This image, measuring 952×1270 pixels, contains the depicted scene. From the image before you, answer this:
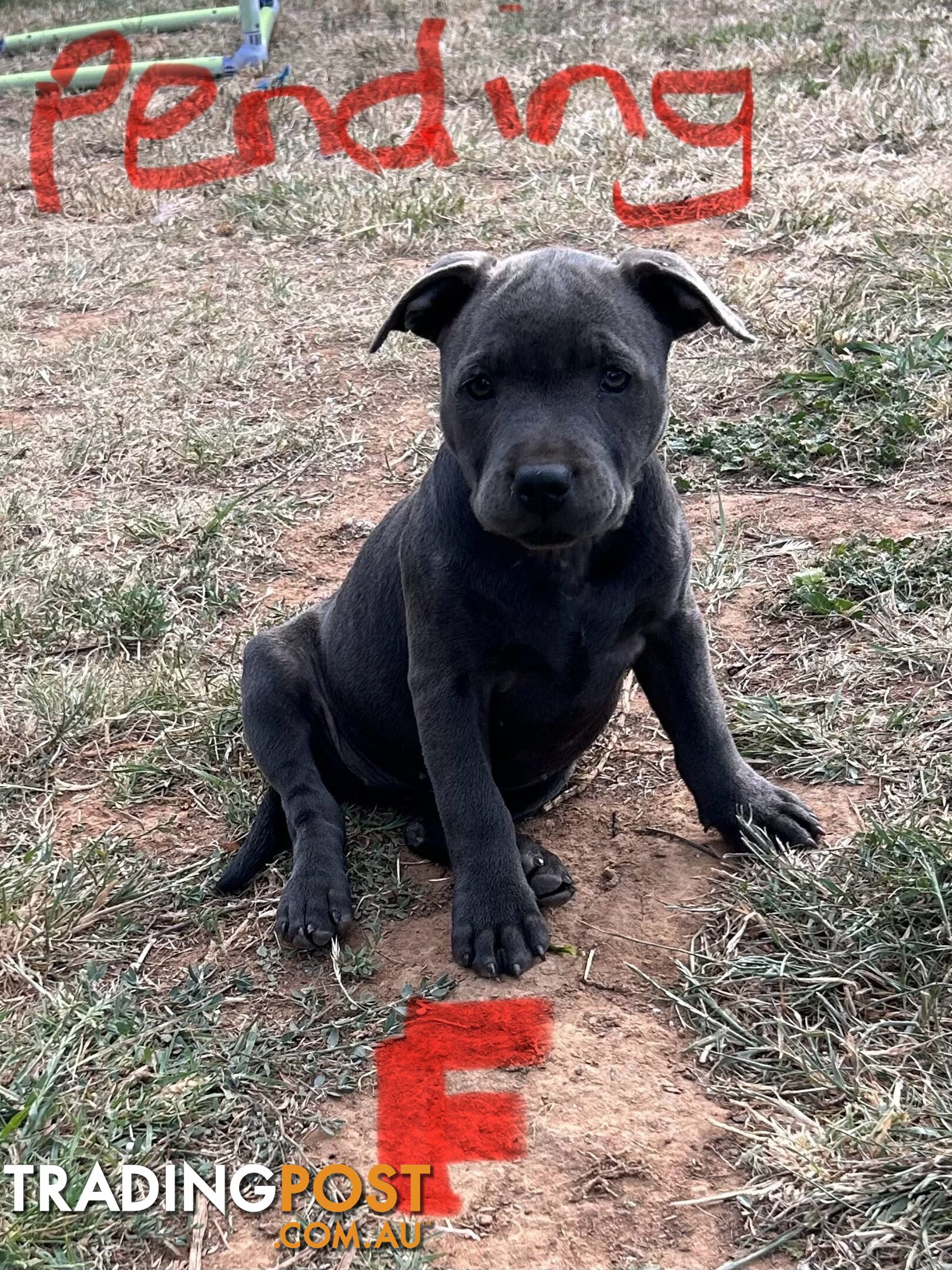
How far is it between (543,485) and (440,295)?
79 cm

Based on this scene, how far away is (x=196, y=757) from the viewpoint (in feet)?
15.7

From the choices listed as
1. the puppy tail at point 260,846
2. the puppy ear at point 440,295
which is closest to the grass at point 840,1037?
the puppy tail at point 260,846

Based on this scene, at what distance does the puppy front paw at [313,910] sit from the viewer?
378cm

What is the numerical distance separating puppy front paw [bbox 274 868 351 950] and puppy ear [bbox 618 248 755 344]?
176 cm

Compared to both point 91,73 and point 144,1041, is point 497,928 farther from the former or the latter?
point 91,73

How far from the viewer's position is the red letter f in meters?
3.08

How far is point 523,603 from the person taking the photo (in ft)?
12.1

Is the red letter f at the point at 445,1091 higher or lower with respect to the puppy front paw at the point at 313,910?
lower

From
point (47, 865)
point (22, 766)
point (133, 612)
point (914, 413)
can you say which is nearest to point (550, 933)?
point (47, 865)

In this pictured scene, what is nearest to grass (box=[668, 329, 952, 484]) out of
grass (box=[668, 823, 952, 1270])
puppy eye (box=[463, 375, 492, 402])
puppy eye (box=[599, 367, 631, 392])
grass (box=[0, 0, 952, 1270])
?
grass (box=[0, 0, 952, 1270])

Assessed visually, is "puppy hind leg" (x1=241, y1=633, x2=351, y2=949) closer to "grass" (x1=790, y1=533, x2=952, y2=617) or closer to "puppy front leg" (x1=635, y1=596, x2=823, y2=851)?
"puppy front leg" (x1=635, y1=596, x2=823, y2=851)

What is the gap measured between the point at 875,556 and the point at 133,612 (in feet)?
9.22

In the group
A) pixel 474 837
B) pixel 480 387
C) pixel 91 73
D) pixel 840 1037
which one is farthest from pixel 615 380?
pixel 91 73

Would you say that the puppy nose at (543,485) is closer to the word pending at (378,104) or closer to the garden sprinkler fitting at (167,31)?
the word pending at (378,104)
